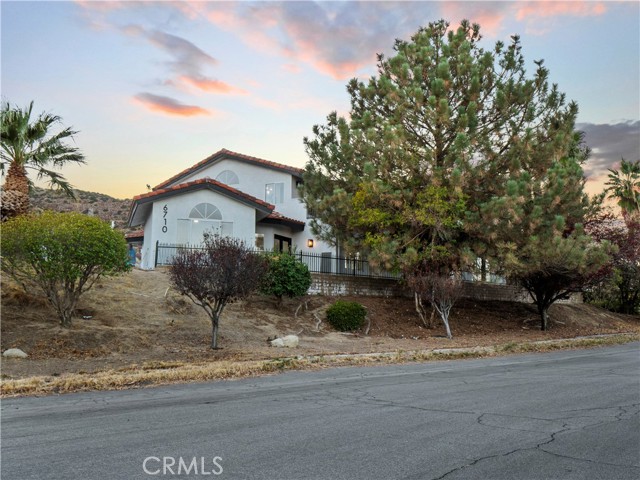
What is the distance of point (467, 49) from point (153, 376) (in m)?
19.8

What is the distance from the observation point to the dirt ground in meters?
14.0

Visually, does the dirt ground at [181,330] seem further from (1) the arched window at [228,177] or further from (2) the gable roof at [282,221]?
(1) the arched window at [228,177]

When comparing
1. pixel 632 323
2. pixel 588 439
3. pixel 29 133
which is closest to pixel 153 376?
pixel 588 439

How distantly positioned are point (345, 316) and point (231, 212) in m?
10.5

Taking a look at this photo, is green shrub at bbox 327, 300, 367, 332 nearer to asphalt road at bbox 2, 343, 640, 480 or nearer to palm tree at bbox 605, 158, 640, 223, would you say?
asphalt road at bbox 2, 343, 640, 480

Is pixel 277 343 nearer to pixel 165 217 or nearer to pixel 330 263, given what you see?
pixel 330 263

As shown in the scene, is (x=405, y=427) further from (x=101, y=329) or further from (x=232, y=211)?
(x=232, y=211)

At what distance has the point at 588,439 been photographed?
19.0 ft

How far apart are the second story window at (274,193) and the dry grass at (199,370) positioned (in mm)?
20051


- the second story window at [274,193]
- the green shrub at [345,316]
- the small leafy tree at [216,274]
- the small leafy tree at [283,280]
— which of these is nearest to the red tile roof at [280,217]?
the second story window at [274,193]

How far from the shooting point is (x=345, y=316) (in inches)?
853

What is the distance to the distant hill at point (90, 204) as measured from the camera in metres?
58.5

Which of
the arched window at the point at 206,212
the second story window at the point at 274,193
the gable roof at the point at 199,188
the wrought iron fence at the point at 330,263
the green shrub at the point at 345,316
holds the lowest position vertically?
the green shrub at the point at 345,316

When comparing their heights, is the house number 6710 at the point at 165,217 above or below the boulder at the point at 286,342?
above
